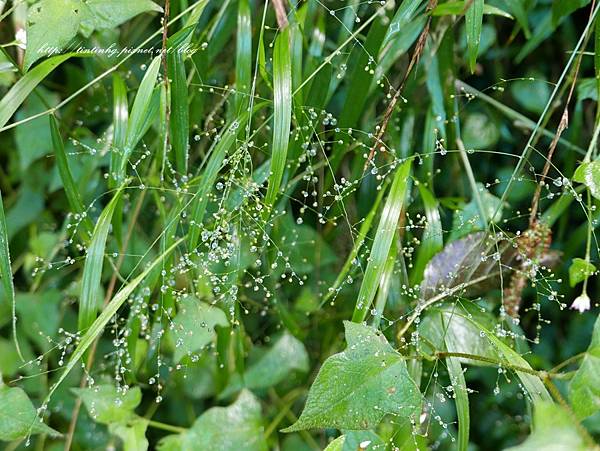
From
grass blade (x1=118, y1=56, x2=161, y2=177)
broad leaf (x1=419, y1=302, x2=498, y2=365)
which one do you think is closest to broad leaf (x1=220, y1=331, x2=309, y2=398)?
broad leaf (x1=419, y1=302, x2=498, y2=365)

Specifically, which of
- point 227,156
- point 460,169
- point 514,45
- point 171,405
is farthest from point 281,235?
point 514,45

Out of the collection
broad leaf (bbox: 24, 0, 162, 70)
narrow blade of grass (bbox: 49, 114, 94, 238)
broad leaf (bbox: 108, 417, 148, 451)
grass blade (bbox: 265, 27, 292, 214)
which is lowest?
broad leaf (bbox: 108, 417, 148, 451)

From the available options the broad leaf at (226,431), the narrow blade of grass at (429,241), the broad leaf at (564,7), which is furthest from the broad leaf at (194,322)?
the broad leaf at (564,7)

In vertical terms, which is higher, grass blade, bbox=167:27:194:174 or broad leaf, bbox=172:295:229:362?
grass blade, bbox=167:27:194:174

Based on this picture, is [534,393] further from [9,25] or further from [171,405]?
[9,25]

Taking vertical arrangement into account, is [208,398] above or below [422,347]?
below

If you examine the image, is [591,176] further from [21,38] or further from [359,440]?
[21,38]

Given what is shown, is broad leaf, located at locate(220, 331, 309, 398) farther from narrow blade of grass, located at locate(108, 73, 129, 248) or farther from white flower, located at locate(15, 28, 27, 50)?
white flower, located at locate(15, 28, 27, 50)
